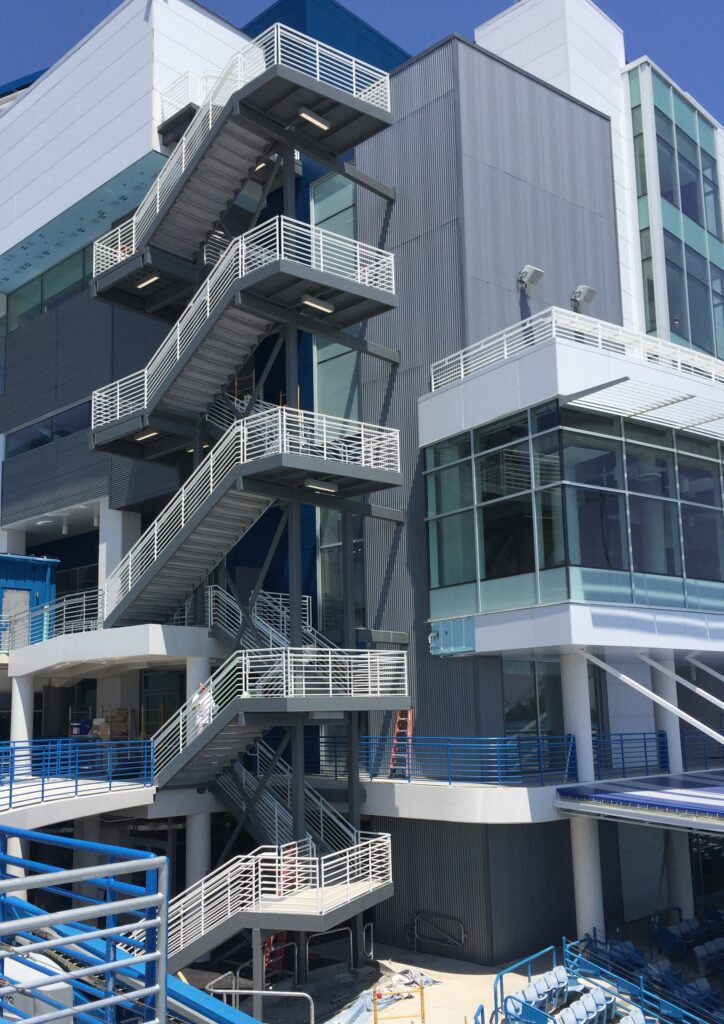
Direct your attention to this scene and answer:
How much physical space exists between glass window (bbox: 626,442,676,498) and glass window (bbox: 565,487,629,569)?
929 mm

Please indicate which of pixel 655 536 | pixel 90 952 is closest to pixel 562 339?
pixel 655 536

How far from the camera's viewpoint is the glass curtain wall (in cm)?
2233

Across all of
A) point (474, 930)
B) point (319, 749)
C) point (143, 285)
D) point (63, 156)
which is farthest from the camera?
point (63, 156)

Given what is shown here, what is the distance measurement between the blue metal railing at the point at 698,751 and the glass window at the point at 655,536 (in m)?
7.28

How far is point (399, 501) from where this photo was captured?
2606cm

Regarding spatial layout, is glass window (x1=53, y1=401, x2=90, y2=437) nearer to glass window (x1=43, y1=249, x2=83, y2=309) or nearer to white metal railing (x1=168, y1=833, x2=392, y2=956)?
glass window (x1=43, y1=249, x2=83, y2=309)

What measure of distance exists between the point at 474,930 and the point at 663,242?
21491 millimetres

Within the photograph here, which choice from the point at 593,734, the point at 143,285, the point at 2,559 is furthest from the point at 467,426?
the point at 2,559

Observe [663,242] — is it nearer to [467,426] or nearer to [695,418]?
[695,418]

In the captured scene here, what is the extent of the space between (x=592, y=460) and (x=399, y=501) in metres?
5.36

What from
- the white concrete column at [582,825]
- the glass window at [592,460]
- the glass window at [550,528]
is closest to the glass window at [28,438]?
the glass window at [550,528]

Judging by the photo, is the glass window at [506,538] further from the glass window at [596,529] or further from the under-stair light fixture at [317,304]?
the under-stair light fixture at [317,304]

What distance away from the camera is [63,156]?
34906 mm

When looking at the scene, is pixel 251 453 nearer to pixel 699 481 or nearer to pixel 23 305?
pixel 699 481
